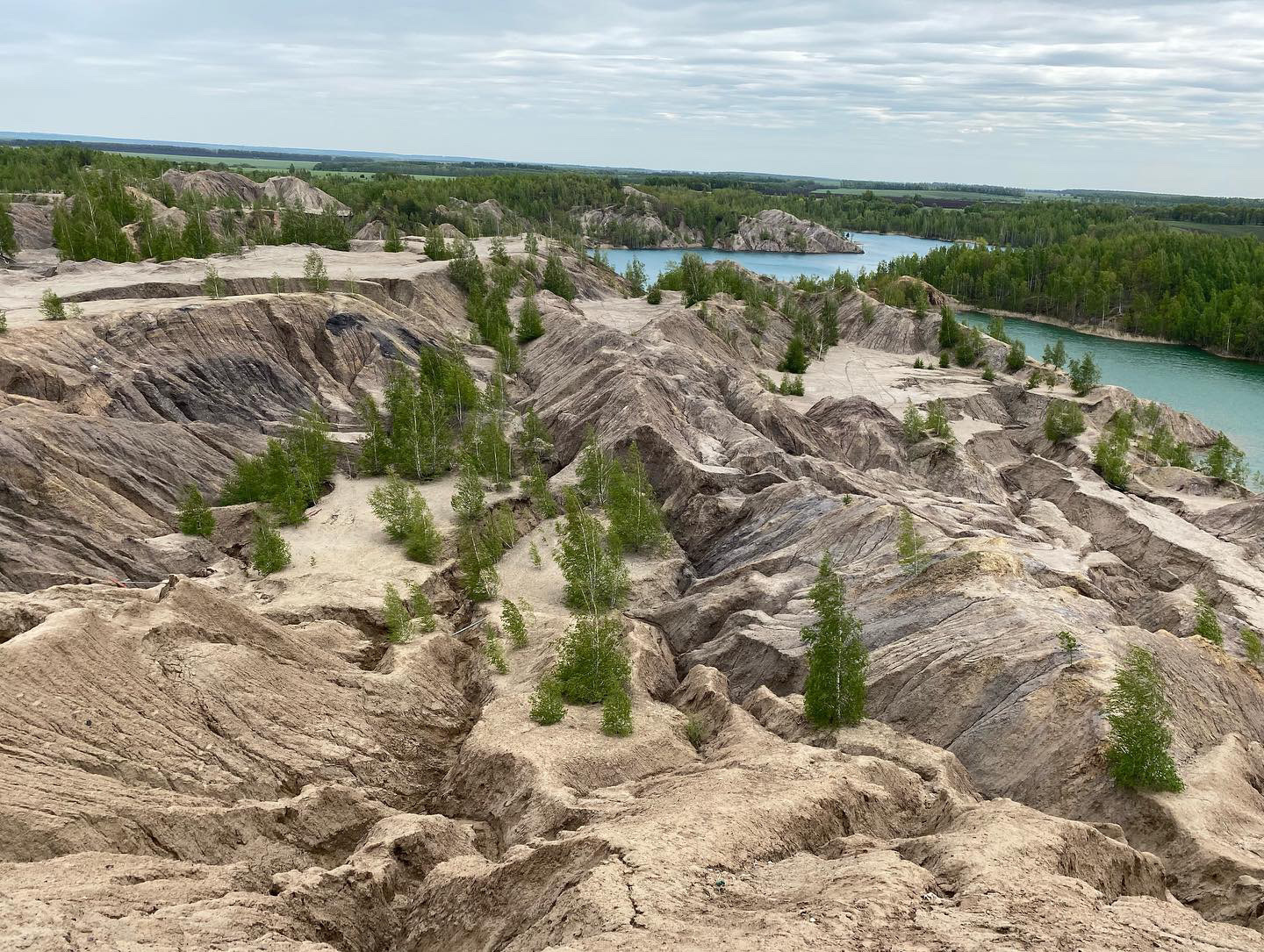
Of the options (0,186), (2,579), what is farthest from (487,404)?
(0,186)

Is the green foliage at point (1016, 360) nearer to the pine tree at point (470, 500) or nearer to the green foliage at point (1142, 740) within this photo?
the pine tree at point (470, 500)

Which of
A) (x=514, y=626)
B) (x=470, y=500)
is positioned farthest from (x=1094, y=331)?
(x=514, y=626)

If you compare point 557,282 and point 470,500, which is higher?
point 557,282

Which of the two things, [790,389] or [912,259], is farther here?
[912,259]

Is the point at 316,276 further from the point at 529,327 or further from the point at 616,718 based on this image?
the point at 616,718

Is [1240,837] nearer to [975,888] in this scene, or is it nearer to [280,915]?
[975,888]

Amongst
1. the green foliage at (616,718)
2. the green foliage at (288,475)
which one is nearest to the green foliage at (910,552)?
the green foliage at (616,718)

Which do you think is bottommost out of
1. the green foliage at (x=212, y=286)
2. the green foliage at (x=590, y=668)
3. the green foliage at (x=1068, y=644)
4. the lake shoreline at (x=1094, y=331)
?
the green foliage at (x=590, y=668)
